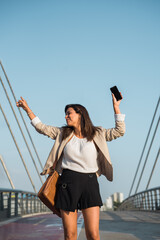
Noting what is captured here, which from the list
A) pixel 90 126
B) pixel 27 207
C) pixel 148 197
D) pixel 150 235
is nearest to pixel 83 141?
pixel 90 126

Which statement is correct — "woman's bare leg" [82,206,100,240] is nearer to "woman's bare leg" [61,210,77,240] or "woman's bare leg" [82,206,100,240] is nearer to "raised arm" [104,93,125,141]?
"woman's bare leg" [61,210,77,240]

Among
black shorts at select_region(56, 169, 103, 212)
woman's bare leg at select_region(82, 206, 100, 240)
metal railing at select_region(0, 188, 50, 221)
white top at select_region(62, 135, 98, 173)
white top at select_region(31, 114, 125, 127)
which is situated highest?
white top at select_region(31, 114, 125, 127)

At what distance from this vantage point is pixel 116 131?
9.60 ft

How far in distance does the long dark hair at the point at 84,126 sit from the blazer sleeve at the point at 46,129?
0.28 ft

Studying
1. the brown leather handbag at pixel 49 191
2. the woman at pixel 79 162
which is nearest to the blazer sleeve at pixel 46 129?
the woman at pixel 79 162

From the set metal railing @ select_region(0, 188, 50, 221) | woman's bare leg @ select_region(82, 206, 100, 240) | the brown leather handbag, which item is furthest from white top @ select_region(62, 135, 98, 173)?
metal railing @ select_region(0, 188, 50, 221)

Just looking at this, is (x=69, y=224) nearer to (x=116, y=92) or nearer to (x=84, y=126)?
(x=84, y=126)

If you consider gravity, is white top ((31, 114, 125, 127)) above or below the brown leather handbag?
above

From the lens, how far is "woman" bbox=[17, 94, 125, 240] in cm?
263

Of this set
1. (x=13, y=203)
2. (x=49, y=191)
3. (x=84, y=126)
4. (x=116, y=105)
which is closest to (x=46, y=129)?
(x=84, y=126)

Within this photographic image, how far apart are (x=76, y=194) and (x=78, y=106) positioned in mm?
793

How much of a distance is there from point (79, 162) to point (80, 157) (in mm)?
44

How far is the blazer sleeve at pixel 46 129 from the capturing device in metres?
2.90

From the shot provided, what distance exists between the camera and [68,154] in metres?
2.75
